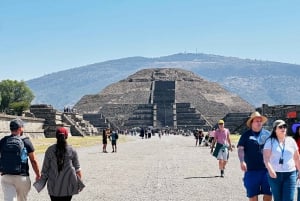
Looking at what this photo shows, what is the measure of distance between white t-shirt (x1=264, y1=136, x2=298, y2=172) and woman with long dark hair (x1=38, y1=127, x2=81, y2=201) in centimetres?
328

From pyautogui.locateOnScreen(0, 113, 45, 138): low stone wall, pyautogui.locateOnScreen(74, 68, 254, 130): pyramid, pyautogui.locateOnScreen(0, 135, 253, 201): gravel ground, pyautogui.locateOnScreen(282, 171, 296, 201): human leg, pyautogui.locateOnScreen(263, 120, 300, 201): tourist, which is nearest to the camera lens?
pyautogui.locateOnScreen(282, 171, 296, 201): human leg

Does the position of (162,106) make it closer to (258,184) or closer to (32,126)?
(32,126)

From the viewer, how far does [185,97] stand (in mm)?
184625

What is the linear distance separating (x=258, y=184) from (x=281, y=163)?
1174 millimetres

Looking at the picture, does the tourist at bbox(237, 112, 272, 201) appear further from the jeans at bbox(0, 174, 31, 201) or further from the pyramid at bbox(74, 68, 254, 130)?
the pyramid at bbox(74, 68, 254, 130)

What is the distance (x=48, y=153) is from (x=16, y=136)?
0.92 m

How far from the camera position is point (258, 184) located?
1177 centimetres

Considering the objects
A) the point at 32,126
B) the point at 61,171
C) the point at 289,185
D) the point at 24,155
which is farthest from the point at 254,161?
the point at 32,126

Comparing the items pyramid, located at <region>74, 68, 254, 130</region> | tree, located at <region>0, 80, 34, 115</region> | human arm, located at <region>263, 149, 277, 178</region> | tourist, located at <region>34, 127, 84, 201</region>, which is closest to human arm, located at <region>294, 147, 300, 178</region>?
human arm, located at <region>263, 149, 277, 178</region>

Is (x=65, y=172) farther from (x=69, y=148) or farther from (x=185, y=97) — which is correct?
(x=185, y=97)

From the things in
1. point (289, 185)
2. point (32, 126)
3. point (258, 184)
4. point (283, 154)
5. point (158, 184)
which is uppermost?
point (283, 154)

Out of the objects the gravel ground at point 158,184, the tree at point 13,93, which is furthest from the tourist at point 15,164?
the tree at point 13,93

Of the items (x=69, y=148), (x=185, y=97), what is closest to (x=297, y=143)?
(x=69, y=148)

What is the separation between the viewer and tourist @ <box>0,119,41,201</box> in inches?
436
